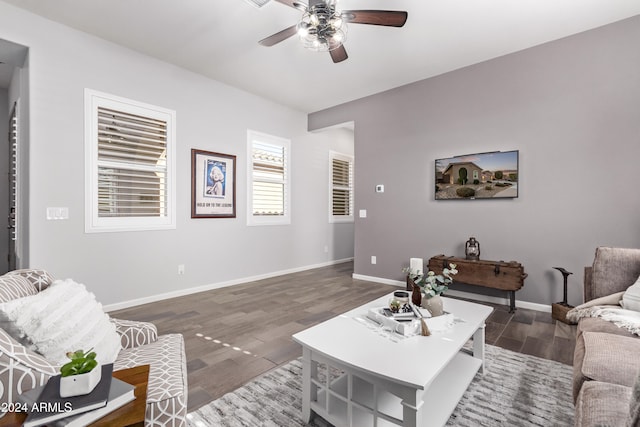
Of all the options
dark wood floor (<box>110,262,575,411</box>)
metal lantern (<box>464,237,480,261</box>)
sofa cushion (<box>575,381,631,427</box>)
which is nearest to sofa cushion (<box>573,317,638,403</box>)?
sofa cushion (<box>575,381,631,427</box>)

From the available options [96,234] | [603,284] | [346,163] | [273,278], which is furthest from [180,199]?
[603,284]

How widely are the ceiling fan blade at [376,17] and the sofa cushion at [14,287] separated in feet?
8.29

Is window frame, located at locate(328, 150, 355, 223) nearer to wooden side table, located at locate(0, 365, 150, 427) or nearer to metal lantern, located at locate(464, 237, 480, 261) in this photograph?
metal lantern, located at locate(464, 237, 480, 261)

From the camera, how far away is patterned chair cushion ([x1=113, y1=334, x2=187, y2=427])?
107cm

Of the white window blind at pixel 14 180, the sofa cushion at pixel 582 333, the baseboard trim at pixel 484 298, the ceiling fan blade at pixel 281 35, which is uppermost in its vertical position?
the ceiling fan blade at pixel 281 35

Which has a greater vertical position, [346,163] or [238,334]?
[346,163]

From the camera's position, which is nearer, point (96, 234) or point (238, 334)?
point (238, 334)

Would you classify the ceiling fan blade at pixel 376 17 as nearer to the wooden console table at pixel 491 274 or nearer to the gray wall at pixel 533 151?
the gray wall at pixel 533 151

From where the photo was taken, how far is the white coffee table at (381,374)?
1262 millimetres

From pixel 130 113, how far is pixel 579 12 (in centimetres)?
471

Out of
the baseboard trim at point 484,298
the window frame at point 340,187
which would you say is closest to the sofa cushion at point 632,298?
the baseboard trim at point 484,298

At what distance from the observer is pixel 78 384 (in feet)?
3.00

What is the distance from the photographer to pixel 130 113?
3496 millimetres

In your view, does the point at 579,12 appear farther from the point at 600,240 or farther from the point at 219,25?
the point at 219,25
